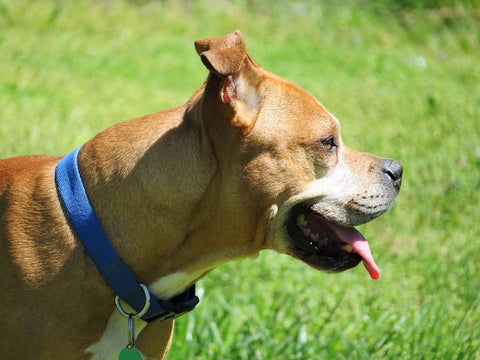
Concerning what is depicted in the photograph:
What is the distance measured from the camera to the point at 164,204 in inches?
135

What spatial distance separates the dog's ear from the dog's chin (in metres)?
0.54

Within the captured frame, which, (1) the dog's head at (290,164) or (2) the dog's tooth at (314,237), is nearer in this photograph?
(1) the dog's head at (290,164)

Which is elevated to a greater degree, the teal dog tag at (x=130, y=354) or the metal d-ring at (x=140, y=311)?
the metal d-ring at (x=140, y=311)

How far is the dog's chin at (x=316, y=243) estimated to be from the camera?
3742 millimetres

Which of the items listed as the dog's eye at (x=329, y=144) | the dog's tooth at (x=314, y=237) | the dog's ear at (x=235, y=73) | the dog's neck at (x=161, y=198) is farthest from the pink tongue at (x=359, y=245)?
the dog's ear at (x=235, y=73)

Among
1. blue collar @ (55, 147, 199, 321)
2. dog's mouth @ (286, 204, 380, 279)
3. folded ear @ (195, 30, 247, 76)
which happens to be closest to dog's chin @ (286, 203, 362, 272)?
dog's mouth @ (286, 204, 380, 279)

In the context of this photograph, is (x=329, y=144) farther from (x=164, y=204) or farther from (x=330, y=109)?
(x=330, y=109)

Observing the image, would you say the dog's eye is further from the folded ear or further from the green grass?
the green grass

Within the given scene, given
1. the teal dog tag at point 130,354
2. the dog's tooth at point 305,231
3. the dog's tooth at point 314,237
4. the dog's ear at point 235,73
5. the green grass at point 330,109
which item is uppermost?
the dog's ear at point 235,73

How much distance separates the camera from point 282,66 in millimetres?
10555

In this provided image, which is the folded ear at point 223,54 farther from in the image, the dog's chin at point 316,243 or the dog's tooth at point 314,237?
the dog's tooth at point 314,237

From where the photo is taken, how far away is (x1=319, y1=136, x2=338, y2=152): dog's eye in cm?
377

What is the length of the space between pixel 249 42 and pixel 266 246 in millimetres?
7950

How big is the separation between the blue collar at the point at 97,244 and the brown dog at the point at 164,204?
0.05m
